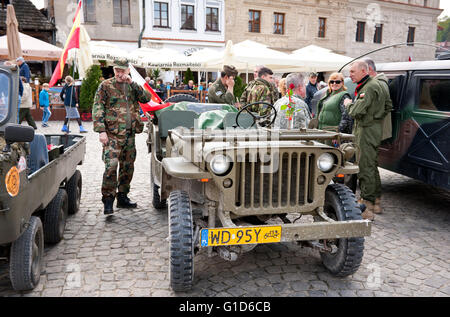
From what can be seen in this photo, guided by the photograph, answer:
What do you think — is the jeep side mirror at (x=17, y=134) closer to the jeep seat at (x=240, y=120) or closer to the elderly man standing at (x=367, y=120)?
the jeep seat at (x=240, y=120)

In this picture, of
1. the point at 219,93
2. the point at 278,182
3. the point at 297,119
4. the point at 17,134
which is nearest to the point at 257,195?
the point at 278,182

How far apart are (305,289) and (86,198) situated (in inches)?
159

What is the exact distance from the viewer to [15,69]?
12.3ft

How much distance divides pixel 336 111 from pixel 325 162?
2.80 metres

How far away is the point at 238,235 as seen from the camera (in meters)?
3.05

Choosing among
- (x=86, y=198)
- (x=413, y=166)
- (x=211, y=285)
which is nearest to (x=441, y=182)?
(x=413, y=166)

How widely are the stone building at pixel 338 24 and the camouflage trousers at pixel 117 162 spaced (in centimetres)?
2343

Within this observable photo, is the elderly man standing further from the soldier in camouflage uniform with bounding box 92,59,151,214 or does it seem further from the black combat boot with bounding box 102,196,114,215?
the black combat boot with bounding box 102,196,114,215

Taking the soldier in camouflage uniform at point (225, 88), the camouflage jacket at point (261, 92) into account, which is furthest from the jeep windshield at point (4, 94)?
the soldier in camouflage uniform at point (225, 88)

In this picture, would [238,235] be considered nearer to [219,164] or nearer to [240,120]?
[219,164]

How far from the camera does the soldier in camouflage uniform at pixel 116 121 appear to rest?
16.9ft

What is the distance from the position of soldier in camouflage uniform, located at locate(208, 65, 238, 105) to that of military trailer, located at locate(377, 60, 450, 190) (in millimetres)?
2577

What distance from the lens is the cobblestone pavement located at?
3.44 metres
